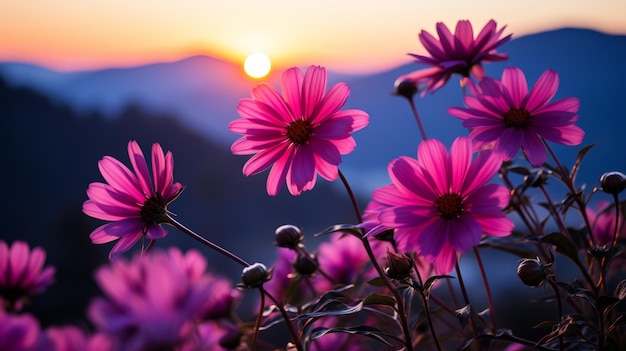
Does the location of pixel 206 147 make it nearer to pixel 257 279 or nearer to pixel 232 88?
pixel 232 88

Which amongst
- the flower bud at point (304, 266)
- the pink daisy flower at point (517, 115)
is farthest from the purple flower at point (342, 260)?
the pink daisy flower at point (517, 115)

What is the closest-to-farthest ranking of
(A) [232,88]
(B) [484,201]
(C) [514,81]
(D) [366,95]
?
1. (B) [484,201]
2. (C) [514,81]
3. (D) [366,95]
4. (A) [232,88]

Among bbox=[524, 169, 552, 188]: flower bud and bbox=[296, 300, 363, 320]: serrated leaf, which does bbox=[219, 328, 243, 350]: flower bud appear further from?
bbox=[524, 169, 552, 188]: flower bud

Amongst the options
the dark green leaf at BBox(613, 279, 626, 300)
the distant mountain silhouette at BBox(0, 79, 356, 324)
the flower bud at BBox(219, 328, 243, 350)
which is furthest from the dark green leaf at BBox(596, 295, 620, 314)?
the distant mountain silhouette at BBox(0, 79, 356, 324)

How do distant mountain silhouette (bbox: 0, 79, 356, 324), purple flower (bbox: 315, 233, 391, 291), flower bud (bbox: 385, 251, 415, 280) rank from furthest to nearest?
distant mountain silhouette (bbox: 0, 79, 356, 324)
purple flower (bbox: 315, 233, 391, 291)
flower bud (bbox: 385, 251, 415, 280)

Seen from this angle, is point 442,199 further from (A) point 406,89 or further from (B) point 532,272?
(A) point 406,89

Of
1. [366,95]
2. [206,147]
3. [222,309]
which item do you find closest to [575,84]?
[366,95]

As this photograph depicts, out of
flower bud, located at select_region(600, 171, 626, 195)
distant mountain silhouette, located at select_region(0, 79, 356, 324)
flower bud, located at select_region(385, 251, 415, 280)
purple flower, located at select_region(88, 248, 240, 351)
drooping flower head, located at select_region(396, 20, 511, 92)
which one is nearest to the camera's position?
purple flower, located at select_region(88, 248, 240, 351)

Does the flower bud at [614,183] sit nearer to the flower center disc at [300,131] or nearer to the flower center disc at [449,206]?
the flower center disc at [449,206]
